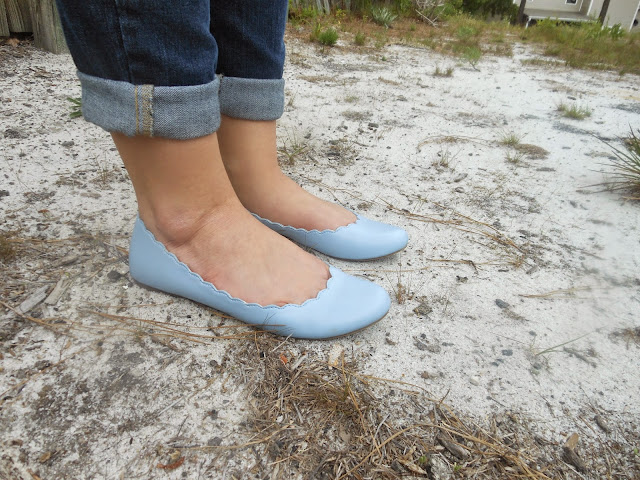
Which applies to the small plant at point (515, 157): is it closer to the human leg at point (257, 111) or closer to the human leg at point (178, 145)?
the human leg at point (257, 111)

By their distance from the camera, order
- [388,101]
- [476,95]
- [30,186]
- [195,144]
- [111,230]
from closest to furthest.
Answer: [195,144] → [111,230] → [30,186] → [388,101] → [476,95]

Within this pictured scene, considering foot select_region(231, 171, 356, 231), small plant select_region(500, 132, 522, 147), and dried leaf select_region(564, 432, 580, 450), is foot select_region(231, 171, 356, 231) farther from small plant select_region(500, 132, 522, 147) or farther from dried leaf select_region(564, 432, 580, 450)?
small plant select_region(500, 132, 522, 147)

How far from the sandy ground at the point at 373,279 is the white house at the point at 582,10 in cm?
1056

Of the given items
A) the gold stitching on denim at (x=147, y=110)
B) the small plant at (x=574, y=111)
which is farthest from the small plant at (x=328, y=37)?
the gold stitching on denim at (x=147, y=110)

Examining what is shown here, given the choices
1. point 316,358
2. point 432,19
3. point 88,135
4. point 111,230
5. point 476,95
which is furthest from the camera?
point 432,19

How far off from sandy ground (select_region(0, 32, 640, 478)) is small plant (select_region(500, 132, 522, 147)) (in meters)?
0.03

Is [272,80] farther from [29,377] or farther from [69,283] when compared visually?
[29,377]

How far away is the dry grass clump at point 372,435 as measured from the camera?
67 centimetres

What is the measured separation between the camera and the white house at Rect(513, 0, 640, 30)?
9836 mm

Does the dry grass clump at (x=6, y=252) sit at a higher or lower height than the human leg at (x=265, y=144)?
lower

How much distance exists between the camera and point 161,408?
28.6 inches

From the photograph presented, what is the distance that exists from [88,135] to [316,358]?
1.35 meters

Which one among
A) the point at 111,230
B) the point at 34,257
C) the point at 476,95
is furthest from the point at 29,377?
the point at 476,95

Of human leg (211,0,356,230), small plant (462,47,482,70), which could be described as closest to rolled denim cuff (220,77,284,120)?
human leg (211,0,356,230)
